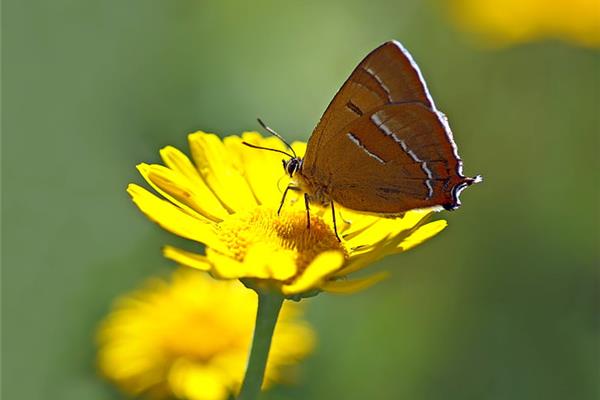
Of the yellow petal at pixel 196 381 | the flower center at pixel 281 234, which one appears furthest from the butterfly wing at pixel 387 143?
the yellow petal at pixel 196 381

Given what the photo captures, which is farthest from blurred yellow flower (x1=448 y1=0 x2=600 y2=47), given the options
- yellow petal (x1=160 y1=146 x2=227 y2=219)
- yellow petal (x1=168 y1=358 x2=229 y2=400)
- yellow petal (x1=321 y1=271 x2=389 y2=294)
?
yellow petal (x1=321 y1=271 x2=389 y2=294)

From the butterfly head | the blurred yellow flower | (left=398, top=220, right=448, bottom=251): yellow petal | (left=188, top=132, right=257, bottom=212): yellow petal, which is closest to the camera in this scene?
(left=398, top=220, right=448, bottom=251): yellow petal

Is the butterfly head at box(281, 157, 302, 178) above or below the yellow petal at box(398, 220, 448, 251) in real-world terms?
above

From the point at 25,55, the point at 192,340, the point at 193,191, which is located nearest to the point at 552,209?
the point at 192,340

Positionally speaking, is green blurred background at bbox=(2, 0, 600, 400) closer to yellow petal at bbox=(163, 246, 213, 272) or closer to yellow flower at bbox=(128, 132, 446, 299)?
yellow flower at bbox=(128, 132, 446, 299)

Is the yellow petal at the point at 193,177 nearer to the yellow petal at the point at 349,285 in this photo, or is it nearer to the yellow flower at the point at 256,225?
the yellow flower at the point at 256,225

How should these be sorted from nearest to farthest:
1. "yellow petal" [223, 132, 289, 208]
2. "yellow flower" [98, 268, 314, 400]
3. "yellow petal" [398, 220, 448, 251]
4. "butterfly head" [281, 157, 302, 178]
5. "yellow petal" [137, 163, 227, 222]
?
1. "yellow petal" [398, 220, 448, 251]
2. "yellow petal" [137, 163, 227, 222]
3. "butterfly head" [281, 157, 302, 178]
4. "yellow petal" [223, 132, 289, 208]
5. "yellow flower" [98, 268, 314, 400]
